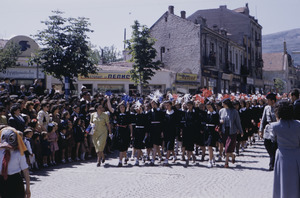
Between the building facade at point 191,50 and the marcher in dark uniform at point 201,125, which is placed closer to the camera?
the marcher in dark uniform at point 201,125

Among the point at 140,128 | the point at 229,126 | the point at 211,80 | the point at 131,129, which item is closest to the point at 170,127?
the point at 140,128

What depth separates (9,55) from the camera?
28.2 meters

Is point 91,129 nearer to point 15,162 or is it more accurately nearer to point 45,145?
point 45,145

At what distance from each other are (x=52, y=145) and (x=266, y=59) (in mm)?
80840

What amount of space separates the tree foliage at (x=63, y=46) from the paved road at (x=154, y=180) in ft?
27.7

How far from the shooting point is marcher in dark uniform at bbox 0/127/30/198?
4891 mm

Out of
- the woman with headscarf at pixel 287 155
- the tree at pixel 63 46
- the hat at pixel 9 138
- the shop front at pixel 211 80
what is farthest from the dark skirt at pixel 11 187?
the shop front at pixel 211 80

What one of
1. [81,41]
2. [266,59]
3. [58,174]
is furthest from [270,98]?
[266,59]

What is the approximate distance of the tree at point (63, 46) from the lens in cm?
1872

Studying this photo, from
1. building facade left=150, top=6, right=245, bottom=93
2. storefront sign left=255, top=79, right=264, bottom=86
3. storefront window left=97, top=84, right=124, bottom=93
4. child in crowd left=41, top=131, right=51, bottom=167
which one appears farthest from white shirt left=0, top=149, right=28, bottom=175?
storefront sign left=255, top=79, right=264, bottom=86

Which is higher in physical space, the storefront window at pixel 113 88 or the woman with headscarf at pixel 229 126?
the storefront window at pixel 113 88

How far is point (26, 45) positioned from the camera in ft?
104

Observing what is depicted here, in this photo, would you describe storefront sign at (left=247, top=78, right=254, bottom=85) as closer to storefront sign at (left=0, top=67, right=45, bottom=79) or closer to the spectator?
storefront sign at (left=0, top=67, right=45, bottom=79)

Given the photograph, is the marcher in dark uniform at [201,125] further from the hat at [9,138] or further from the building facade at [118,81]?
the building facade at [118,81]
